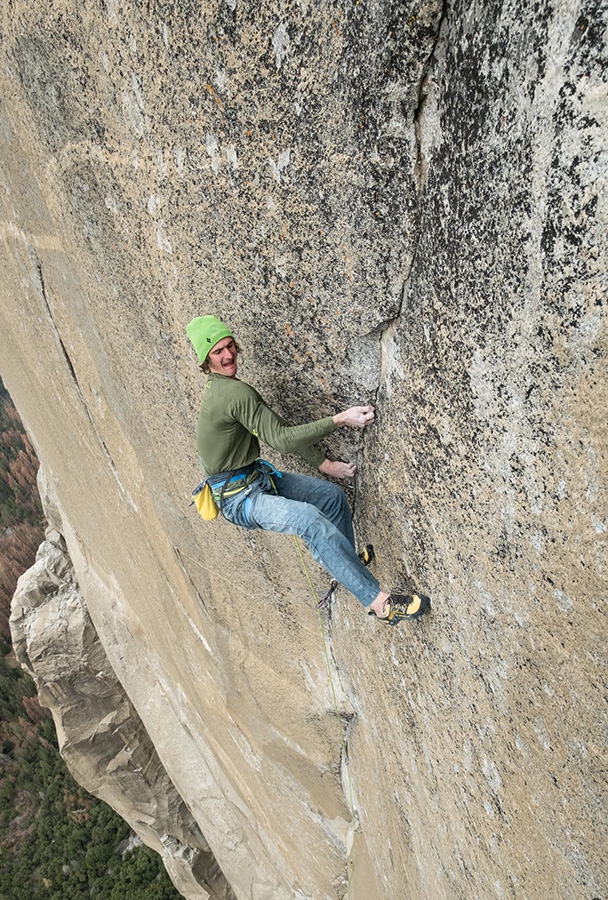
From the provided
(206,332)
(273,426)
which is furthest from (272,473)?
(206,332)

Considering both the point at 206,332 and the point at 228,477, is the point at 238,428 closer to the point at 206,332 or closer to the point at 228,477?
the point at 228,477

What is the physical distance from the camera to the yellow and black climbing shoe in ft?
8.37

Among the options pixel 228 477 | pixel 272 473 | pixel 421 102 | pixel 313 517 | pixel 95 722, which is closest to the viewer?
pixel 421 102

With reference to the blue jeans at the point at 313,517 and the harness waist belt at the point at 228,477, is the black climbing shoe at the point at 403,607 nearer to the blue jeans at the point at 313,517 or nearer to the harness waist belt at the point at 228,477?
the blue jeans at the point at 313,517

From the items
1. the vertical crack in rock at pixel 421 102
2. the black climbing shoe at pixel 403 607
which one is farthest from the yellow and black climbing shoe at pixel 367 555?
the vertical crack in rock at pixel 421 102

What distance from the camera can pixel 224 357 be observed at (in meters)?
2.22

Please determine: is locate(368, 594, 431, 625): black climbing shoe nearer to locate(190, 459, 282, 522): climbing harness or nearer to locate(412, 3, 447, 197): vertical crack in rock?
locate(190, 459, 282, 522): climbing harness

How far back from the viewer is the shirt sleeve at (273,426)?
213 centimetres

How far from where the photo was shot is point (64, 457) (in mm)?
6594

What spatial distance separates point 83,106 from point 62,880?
58.6ft

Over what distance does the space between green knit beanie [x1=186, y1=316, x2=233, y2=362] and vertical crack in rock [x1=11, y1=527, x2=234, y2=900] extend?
845cm

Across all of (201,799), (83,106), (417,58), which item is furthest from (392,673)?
(201,799)

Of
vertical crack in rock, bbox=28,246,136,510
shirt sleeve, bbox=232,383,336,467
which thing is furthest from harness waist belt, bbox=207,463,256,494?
vertical crack in rock, bbox=28,246,136,510

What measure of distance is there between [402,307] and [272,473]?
1.07 meters
